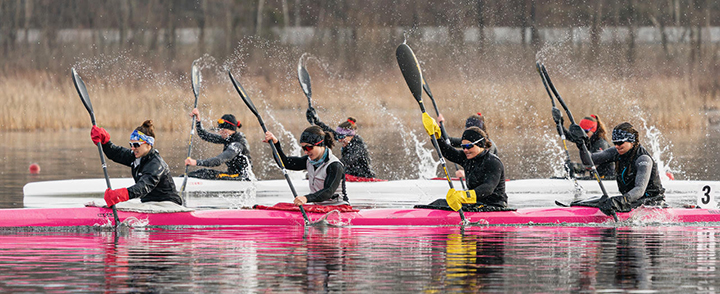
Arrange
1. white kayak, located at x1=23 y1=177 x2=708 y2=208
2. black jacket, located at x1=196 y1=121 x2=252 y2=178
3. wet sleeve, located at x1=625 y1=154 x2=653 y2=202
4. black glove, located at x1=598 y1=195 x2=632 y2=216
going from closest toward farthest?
wet sleeve, located at x1=625 y1=154 x2=653 y2=202, black glove, located at x1=598 y1=195 x2=632 y2=216, black jacket, located at x1=196 y1=121 x2=252 y2=178, white kayak, located at x1=23 y1=177 x2=708 y2=208

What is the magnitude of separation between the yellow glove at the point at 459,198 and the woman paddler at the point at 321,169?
1217 millimetres

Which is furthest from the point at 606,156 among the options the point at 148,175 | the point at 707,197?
the point at 148,175

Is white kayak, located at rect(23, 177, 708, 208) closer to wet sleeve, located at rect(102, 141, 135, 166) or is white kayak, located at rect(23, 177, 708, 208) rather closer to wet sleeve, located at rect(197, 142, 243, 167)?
wet sleeve, located at rect(197, 142, 243, 167)

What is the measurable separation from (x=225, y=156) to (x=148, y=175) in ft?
15.3

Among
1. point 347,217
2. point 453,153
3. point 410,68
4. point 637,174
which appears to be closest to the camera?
point 347,217

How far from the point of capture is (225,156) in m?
16.2

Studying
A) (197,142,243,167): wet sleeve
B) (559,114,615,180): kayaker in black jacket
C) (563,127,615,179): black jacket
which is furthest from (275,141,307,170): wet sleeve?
(559,114,615,180): kayaker in black jacket

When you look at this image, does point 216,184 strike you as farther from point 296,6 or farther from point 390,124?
point 296,6

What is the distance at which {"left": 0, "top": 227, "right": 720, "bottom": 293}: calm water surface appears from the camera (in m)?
8.41

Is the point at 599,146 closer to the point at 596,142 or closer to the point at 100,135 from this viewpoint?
the point at 596,142

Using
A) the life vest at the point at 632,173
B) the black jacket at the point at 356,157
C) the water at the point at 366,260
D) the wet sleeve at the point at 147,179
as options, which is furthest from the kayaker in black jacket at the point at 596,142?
the wet sleeve at the point at 147,179

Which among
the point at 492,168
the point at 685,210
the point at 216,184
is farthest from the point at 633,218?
the point at 216,184

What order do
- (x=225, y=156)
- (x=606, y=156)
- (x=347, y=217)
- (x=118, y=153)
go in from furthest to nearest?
(x=225, y=156) < (x=606, y=156) < (x=347, y=217) < (x=118, y=153)

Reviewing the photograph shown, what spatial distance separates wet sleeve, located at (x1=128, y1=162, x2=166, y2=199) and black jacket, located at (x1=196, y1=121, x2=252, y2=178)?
4.23 metres
